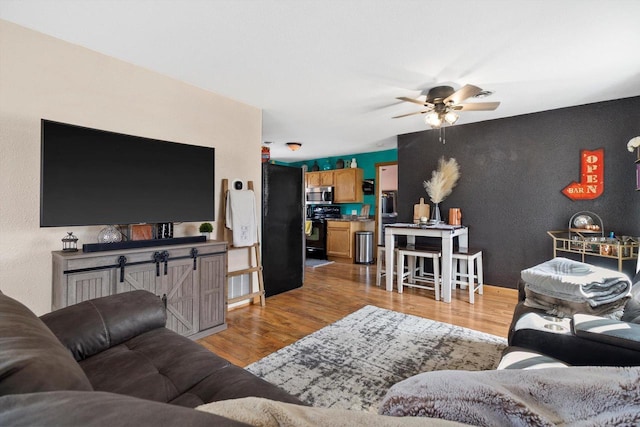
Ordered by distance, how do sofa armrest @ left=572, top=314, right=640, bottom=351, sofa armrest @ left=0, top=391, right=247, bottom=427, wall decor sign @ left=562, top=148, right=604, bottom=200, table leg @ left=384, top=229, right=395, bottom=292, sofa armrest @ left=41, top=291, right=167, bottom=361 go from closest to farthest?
sofa armrest @ left=0, top=391, right=247, bottom=427, sofa armrest @ left=572, top=314, right=640, bottom=351, sofa armrest @ left=41, top=291, right=167, bottom=361, wall decor sign @ left=562, top=148, right=604, bottom=200, table leg @ left=384, top=229, right=395, bottom=292

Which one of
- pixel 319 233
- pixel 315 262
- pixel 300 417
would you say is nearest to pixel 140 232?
pixel 300 417

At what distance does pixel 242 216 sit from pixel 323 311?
1.42 m

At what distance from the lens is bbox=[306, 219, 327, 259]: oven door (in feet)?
21.6

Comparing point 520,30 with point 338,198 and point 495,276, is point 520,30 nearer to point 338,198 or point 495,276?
point 495,276

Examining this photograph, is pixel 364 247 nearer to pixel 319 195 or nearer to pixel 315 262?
pixel 315 262

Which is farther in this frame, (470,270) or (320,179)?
(320,179)

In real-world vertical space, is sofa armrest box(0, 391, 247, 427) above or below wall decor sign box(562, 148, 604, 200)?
below

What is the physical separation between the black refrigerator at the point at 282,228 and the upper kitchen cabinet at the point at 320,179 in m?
2.77

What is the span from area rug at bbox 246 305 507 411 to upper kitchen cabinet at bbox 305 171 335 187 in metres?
4.47

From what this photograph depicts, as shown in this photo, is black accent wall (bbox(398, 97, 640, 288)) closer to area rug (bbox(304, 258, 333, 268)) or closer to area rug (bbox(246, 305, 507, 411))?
area rug (bbox(246, 305, 507, 411))

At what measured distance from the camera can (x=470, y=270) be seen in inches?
140

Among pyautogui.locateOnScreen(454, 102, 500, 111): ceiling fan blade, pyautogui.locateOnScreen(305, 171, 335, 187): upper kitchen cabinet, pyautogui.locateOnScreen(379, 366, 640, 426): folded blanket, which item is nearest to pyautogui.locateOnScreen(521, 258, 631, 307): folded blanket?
pyautogui.locateOnScreen(379, 366, 640, 426): folded blanket

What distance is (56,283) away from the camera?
200 cm

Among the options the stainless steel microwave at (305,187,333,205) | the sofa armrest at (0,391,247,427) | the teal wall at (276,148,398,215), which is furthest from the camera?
the stainless steel microwave at (305,187,333,205)
